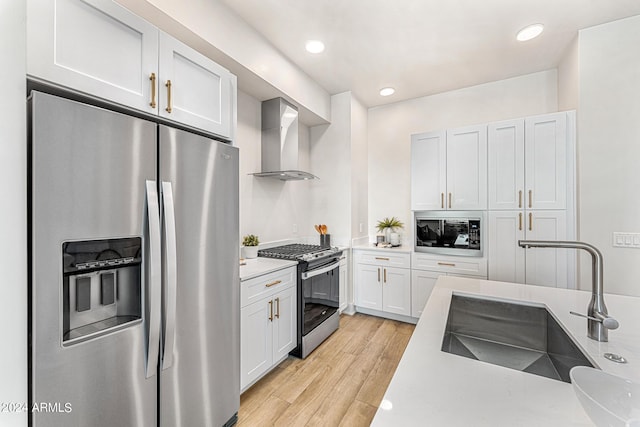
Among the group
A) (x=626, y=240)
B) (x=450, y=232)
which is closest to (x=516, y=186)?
(x=450, y=232)

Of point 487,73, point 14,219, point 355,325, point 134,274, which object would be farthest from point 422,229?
point 14,219

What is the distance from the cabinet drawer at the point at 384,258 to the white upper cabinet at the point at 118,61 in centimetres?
244

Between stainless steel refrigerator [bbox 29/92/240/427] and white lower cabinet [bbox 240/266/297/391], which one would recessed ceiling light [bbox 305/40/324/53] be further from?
white lower cabinet [bbox 240/266/297/391]

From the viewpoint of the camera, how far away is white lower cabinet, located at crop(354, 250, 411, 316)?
3.28m

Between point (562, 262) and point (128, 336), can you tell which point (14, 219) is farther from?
point (562, 262)

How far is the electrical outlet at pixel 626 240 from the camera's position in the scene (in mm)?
2244

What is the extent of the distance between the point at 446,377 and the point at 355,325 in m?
2.58

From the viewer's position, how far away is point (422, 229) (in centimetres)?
323

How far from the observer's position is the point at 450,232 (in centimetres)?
305

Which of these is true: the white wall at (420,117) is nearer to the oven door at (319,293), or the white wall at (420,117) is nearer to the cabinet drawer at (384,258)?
the cabinet drawer at (384,258)

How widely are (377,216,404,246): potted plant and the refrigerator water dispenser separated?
3054 mm

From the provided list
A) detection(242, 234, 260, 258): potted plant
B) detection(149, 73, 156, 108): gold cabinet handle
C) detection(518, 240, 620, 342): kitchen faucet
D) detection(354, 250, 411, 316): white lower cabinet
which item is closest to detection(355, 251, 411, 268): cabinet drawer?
detection(354, 250, 411, 316): white lower cabinet

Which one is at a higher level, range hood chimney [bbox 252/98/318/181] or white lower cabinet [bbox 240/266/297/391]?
range hood chimney [bbox 252/98/318/181]

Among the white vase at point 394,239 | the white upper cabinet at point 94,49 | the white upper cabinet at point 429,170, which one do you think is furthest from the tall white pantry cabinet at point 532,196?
the white upper cabinet at point 94,49
